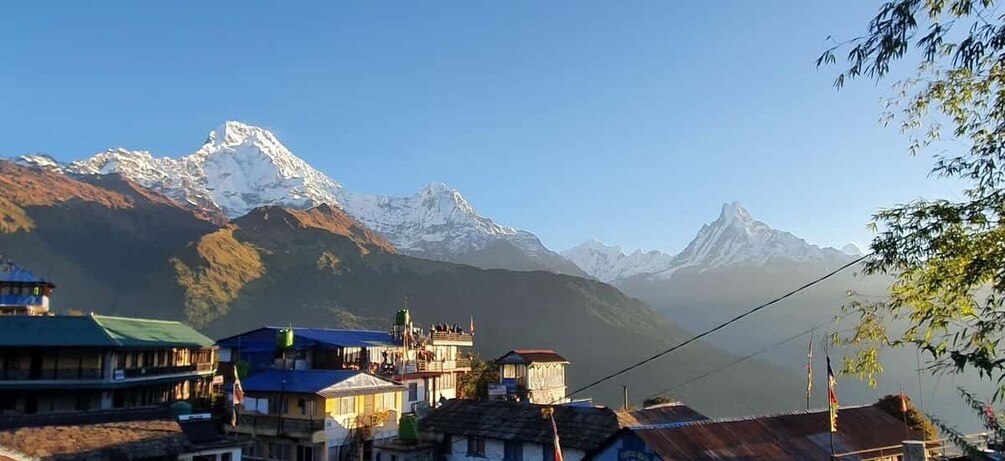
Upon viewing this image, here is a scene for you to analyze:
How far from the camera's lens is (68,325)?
4712cm

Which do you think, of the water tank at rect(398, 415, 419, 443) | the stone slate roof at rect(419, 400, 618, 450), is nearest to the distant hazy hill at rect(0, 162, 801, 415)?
the stone slate roof at rect(419, 400, 618, 450)

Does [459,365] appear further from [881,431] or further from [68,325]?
[881,431]

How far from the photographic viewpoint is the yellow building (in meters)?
36.9

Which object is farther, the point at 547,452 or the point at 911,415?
the point at 911,415

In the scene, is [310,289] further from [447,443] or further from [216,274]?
[447,443]

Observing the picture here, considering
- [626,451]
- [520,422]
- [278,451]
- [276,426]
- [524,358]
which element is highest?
[524,358]

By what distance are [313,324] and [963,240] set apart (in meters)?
147

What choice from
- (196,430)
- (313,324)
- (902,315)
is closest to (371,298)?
(313,324)

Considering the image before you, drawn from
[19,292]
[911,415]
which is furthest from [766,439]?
[19,292]

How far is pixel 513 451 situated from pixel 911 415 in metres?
21.9

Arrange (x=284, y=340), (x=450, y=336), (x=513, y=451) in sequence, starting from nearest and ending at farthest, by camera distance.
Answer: (x=513, y=451) < (x=284, y=340) < (x=450, y=336)

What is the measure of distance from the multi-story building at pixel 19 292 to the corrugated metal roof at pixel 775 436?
2331 inches

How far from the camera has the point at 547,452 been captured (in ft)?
101

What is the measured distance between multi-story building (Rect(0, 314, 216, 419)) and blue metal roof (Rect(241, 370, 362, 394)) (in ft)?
41.0
